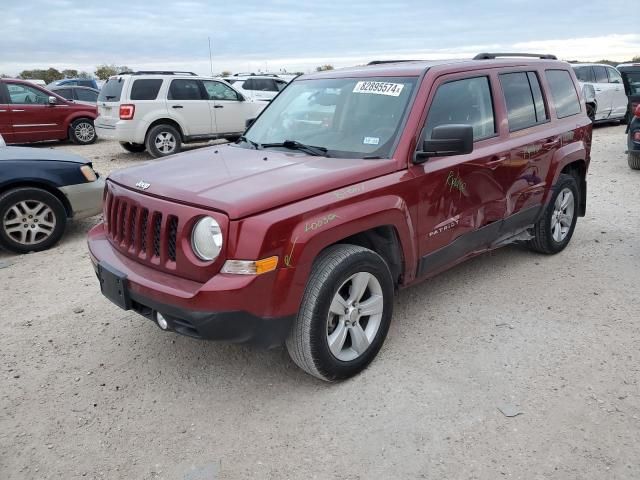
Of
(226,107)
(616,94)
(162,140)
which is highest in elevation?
(616,94)

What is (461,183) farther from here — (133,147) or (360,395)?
(133,147)

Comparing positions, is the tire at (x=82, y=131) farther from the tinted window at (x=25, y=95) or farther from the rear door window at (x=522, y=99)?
the rear door window at (x=522, y=99)

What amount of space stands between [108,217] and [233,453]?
169 cm

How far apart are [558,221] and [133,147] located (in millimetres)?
10132

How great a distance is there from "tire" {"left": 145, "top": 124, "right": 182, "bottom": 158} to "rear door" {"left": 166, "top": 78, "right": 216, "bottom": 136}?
251 millimetres

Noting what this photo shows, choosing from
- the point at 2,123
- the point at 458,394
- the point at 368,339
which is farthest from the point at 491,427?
the point at 2,123

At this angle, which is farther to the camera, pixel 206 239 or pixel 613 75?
pixel 613 75

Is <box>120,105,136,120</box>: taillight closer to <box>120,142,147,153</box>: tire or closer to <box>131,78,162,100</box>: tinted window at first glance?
<box>131,78,162,100</box>: tinted window

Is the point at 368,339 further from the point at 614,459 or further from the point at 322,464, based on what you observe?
the point at 614,459

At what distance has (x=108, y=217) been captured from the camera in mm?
3457

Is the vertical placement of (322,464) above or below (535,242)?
below

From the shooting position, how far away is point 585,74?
14.7 m

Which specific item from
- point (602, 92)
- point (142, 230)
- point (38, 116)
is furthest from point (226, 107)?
point (142, 230)

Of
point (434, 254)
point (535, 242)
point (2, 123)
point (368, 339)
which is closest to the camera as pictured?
point (368, 339)
